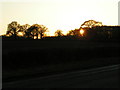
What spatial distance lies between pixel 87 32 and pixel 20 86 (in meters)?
43.2

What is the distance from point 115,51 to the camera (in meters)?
23.7

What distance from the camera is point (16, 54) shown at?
1541 cm

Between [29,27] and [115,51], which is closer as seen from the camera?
[115,51]

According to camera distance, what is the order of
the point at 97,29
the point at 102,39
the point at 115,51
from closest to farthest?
the point at 115,51
the point at 102,39
the point at 97,29

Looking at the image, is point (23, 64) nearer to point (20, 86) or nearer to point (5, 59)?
point (5, 59)

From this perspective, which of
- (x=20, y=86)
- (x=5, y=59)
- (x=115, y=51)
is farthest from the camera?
(x=115, y=51)

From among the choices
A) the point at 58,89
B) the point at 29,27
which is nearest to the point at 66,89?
the point at 58,89

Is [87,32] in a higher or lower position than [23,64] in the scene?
higher

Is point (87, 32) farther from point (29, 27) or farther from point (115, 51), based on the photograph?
point (29, 27)

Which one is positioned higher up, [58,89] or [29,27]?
[29,27]

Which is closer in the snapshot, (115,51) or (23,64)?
(23,64)

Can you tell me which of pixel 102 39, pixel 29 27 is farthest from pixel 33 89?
pixel 29 27

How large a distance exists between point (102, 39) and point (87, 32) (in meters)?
5.38

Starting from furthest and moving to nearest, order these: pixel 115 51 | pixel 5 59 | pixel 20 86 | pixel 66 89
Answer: pixel 115 51
pixel 5 59
pixel 20 86
pixel 66 89
